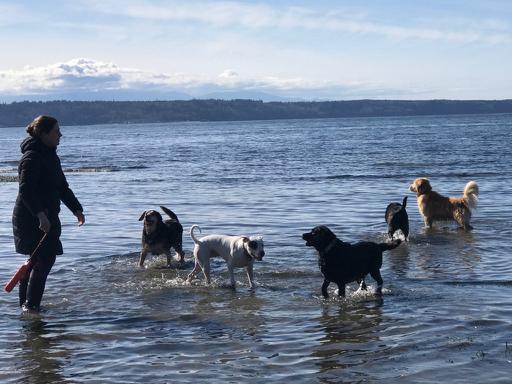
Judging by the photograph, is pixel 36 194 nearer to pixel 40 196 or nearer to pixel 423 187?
pixel 40 196

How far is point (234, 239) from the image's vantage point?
10094mm

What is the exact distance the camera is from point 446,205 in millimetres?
15359

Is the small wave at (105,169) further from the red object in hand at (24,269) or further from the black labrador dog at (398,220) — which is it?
the red object in hand at (24,269)

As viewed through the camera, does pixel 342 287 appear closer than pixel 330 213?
Yes

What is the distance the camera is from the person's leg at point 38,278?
810 centimetres

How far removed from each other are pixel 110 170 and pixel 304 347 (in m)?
28.9

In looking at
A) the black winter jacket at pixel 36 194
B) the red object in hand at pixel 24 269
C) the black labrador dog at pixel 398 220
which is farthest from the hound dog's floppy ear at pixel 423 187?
the red object in hand at pixel 24 269

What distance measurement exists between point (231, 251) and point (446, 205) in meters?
6.67

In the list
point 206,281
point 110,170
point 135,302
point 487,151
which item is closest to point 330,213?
point 206,281

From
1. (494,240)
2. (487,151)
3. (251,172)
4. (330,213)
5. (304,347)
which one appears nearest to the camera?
(304,347)

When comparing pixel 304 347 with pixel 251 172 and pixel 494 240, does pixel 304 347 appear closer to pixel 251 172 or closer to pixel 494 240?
pixel 494 240

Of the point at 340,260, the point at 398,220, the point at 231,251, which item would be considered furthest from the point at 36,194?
the point at 398,220

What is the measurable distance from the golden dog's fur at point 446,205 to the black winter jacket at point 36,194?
8957 millimetres

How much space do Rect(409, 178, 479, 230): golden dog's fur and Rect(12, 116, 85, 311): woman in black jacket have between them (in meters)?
8.84
